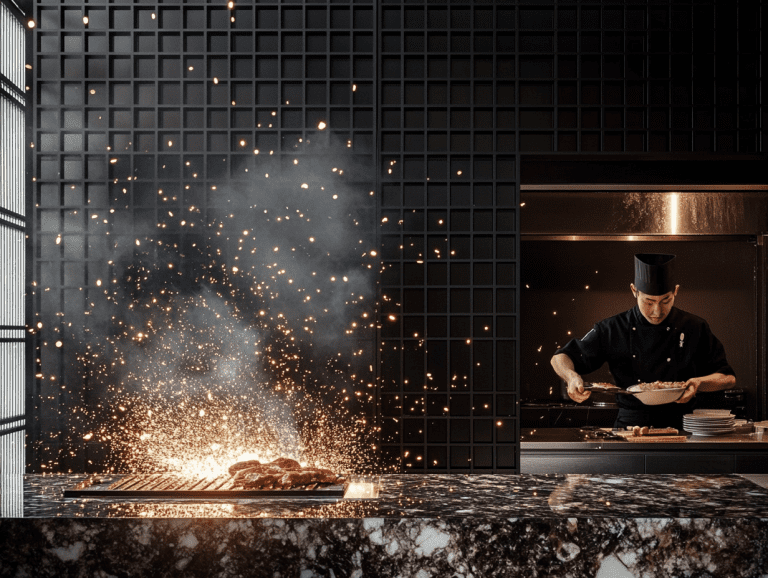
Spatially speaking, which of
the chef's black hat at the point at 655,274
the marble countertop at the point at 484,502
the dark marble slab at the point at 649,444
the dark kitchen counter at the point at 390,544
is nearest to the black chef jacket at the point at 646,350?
the chef's black hat at the point at 655,274

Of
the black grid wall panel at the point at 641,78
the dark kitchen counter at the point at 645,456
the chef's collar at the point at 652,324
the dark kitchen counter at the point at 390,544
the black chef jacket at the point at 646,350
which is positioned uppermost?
the black grid wall panel at the point at 641,78

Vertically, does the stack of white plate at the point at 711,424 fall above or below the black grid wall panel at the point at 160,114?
below

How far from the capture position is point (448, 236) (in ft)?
11.2

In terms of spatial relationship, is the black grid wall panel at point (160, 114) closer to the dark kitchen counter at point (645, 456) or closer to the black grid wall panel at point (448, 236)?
the black grid wall panel at point (448, 236)

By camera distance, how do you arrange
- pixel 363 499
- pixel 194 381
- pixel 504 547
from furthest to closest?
pixel 194 381, pixel 363 499, pixel 504 547

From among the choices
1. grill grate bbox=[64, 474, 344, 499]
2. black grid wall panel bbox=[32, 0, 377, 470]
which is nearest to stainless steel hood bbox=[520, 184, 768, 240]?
black grid wall panel bbox=[32, 0, 377, 470]

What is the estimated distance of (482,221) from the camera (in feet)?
11.3

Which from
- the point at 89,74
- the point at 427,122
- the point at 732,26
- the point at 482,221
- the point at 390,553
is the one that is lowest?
the point at 390,553

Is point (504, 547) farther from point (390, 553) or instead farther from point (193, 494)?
point (193, 494)

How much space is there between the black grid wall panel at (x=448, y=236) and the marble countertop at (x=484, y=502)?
136 cm

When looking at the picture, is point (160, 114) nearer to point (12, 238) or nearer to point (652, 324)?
point (12, 238)

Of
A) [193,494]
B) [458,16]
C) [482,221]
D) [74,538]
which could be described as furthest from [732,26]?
[74,538]

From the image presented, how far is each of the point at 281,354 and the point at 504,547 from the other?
1.97 metres

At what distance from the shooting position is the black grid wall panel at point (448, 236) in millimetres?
3398
